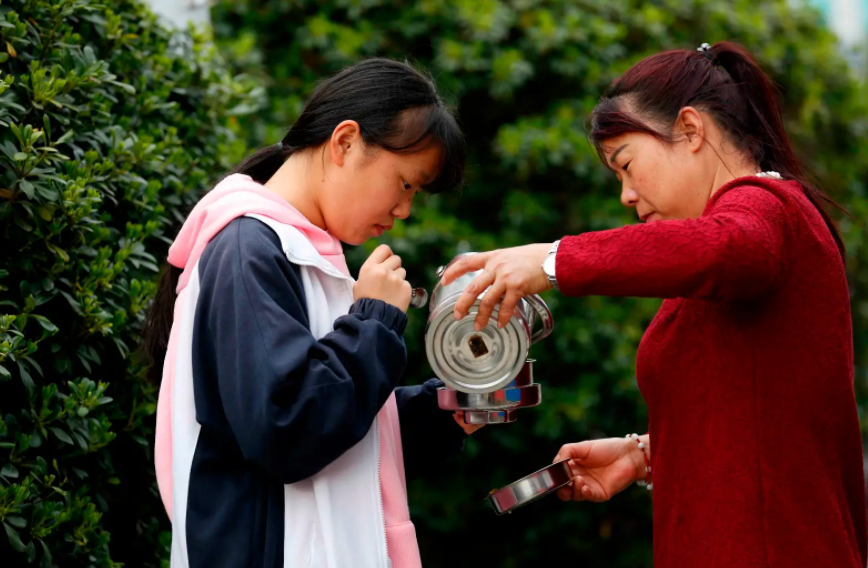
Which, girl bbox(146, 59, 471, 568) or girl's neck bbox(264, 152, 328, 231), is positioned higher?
girl's neck bbox(264, 152, 328, 231)

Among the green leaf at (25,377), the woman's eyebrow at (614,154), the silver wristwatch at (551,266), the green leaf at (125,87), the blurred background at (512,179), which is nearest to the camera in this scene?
the silver wristwatch at (551,266)

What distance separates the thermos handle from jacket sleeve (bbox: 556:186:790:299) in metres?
0.28

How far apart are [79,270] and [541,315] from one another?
1.17 metres

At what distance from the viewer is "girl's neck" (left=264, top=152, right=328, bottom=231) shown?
2.37m

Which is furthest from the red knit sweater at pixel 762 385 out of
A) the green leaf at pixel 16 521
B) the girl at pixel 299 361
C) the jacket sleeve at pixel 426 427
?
the green leaf at pixel 16 521

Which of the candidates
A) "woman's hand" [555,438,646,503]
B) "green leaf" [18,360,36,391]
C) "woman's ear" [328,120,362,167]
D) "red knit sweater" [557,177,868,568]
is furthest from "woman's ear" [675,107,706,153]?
"green leaf" [18,360,36,391]

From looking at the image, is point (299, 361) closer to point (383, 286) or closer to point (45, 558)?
point (383, 286)

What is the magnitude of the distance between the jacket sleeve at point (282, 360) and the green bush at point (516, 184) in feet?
8.99

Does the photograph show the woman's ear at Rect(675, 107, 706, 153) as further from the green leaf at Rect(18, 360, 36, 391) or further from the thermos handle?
the green leaf at Rect(18, 360, 36, 391)

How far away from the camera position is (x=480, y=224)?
538cm

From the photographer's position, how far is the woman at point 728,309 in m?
2.00

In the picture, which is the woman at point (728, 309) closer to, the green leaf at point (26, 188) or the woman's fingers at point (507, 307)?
the woman's fingers at point (507, 307)

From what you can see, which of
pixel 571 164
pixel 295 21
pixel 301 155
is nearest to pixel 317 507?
pixel 301 155

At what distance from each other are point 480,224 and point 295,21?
60.1 inches
